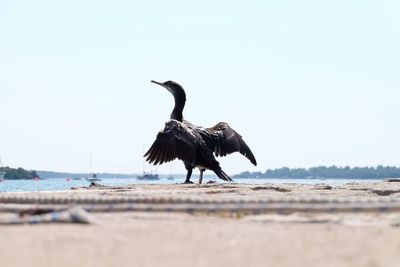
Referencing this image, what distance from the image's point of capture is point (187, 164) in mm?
15898

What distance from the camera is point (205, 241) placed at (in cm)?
567

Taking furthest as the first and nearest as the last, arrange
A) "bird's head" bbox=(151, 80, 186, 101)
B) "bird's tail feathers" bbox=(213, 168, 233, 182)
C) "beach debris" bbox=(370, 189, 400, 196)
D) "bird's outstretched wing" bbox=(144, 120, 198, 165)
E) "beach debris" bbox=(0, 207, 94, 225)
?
1. "bird's head" bbox=(151, 80, 186, 101)
2. "bird's tail feathers" bbox=(213, 168, 233, 182)
3. "bird's outstretched wing" bbox=(144, 120, 198, 165)
4. "beach debris" bbox=(370, 189, 400, 196)
5. "beach debris" bbox=(0, 207, 94, 225)

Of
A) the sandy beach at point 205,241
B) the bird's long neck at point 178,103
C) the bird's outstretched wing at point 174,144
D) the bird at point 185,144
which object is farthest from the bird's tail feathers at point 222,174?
the sandy beach at point 205,241

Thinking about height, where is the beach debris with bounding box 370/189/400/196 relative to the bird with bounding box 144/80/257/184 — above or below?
below

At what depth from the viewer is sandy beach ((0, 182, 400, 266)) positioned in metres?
5.12

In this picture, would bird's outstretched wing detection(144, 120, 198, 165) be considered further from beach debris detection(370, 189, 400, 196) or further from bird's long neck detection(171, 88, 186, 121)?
beach debris detection(370, 189, 400, 196)

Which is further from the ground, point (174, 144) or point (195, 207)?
point (174, 144)

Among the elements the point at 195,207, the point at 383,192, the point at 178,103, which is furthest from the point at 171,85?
the point at 195,207

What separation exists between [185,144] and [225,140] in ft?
6.84

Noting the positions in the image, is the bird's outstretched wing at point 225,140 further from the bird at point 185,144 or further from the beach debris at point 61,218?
the beach debris at point 61,218

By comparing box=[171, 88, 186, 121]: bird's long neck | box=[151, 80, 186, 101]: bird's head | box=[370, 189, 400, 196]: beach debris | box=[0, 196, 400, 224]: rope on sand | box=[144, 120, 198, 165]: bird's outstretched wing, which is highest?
box=[151, 80, 186, 101]: bird's head

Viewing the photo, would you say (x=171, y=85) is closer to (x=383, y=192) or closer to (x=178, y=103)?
(x=178, y=103)

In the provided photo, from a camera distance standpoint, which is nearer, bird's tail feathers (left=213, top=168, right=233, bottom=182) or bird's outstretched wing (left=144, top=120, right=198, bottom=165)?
bird's outstretched wing (left=144, top=120, right=198, bottom=165)

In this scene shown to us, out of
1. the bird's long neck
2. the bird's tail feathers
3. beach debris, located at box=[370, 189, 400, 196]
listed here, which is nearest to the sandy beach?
beach debris, located at box=[370, 189, 400, 196]
